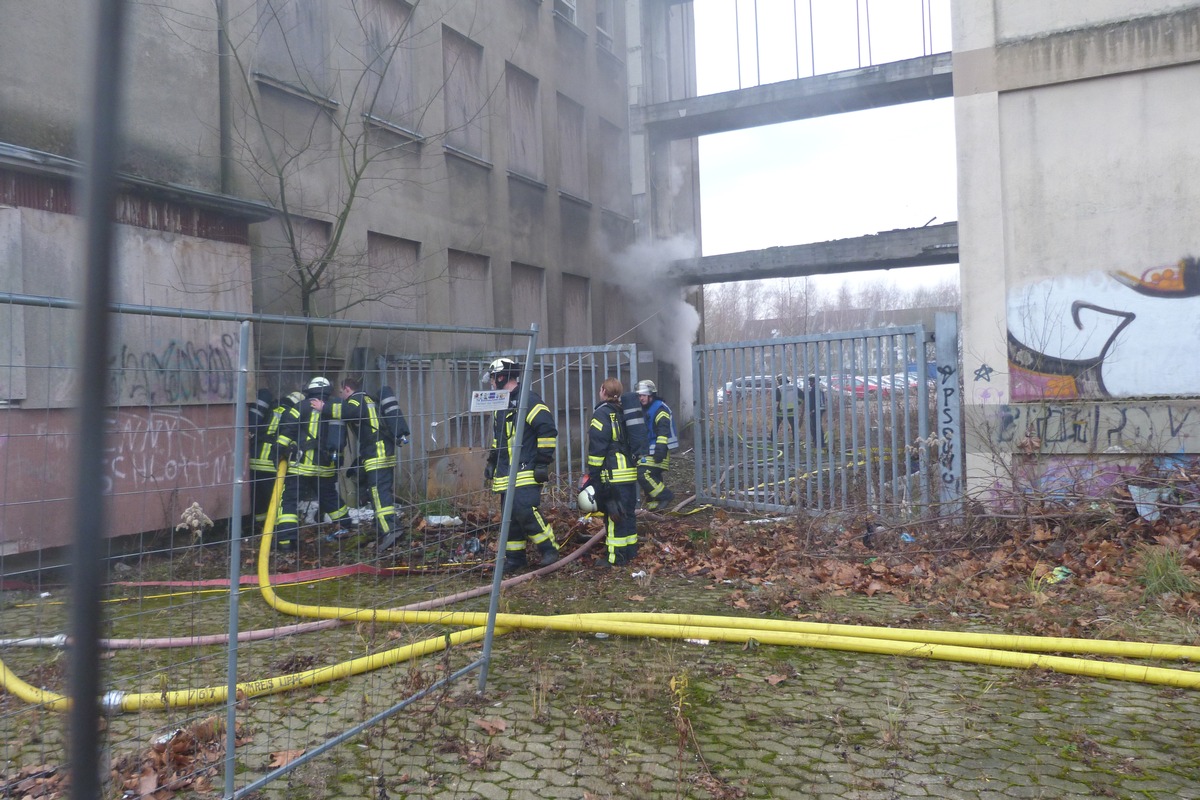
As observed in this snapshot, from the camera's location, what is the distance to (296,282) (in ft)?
33.9

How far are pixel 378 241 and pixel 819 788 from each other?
10.3 m

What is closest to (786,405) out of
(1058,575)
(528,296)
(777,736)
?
(1058,575)

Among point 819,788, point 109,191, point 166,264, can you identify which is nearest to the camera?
point 109,191

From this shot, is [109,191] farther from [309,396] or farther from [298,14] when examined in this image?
[298,14]

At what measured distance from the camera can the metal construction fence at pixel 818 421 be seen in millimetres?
8648

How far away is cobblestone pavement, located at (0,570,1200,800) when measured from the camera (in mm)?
3365

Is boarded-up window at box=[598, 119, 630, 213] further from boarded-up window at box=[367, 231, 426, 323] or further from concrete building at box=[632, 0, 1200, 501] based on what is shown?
concrete building at box=[632, 0, 1200, 501]

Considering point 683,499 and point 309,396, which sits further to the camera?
point 683,499

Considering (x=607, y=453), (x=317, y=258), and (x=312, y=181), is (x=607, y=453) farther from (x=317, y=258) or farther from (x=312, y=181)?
(x=312, y=181)

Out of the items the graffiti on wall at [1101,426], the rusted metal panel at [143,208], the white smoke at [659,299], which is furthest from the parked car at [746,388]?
the white smoke at [659,299]

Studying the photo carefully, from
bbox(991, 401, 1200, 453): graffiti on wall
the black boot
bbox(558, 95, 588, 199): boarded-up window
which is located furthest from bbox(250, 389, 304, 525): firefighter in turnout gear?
bbox(558, 95, 588, 199): boarded-up window

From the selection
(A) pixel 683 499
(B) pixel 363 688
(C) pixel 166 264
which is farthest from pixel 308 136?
(B) pixel 363 688

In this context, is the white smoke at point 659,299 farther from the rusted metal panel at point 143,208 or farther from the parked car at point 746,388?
the rusted metal panel at point 143,208

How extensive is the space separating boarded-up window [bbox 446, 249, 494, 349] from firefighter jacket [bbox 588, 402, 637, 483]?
6.00 meters
